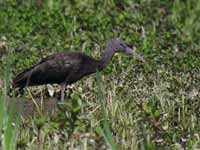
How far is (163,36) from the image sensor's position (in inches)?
530

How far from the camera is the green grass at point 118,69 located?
25.3ft

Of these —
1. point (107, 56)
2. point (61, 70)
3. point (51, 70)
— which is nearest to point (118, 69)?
point (107, 56)

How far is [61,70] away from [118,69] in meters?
0.86

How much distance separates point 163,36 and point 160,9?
1435 mm

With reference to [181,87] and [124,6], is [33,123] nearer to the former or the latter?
[181,87]

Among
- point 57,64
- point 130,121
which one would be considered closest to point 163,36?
point 57,64

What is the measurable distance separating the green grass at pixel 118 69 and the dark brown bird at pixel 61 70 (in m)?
0.13

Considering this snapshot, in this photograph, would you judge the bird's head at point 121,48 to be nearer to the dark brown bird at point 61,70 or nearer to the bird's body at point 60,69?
the dark brown bird at point 61,70

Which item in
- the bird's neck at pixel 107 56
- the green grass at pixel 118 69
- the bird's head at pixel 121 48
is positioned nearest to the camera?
the green grass at pixel 118 69

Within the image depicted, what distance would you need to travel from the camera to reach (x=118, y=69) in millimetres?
11453

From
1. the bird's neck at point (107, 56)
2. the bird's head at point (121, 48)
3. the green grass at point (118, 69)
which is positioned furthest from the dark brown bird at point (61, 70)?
the bird's head at point (121, 48)

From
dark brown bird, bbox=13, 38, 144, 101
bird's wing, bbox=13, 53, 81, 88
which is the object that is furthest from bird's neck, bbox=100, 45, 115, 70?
bird's wing, bbox=13, 53, 81, 88

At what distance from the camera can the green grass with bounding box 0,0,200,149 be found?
25.3ft

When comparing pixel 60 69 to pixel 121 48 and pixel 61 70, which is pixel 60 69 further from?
pixel 121 48
